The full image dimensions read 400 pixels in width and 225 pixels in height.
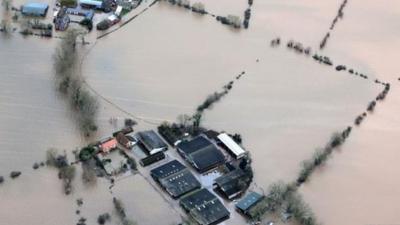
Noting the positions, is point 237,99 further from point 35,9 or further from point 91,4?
point 35,9

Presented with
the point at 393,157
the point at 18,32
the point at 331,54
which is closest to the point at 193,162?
the point at 393,157

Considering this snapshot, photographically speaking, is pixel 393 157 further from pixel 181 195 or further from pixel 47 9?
pixel 47 9

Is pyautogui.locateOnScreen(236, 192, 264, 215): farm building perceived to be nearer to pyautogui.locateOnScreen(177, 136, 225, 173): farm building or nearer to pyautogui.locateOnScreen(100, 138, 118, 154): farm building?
pyautogui.locateOnScreen(177, 136, 225, 173): farm building

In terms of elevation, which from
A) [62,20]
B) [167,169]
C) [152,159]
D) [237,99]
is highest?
[62,20]

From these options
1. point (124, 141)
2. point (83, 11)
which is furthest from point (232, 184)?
point (83, 11)

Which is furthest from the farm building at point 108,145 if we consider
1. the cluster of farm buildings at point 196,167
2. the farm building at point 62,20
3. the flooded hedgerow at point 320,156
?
the farm building at point 62,20
